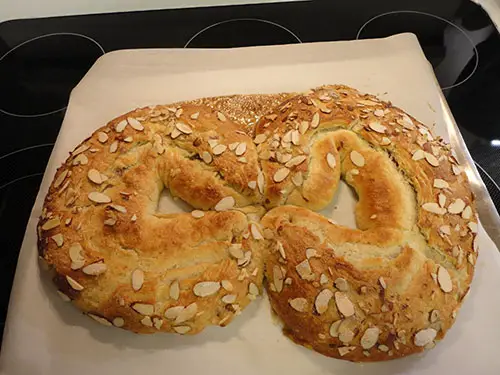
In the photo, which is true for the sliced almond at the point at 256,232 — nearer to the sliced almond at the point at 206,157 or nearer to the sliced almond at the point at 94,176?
the sliced almond at the point at 206,157

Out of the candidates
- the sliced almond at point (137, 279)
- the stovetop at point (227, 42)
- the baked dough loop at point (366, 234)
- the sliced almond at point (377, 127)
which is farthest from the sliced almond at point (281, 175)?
the stovetop at point (227, 42)

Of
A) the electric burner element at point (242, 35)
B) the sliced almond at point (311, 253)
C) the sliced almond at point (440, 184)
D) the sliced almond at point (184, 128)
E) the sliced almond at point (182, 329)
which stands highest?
the sliced almond at point (184, 128)

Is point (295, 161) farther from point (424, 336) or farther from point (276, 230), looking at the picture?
point (424, 336)

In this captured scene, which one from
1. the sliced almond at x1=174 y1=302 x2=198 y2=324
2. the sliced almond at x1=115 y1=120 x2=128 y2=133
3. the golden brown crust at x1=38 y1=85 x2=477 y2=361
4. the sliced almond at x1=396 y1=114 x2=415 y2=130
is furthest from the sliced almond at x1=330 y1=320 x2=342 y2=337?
the sliced almond at x1=115 y1=120 x2=128 y2=133

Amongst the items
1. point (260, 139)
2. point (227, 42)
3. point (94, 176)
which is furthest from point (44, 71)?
point (260, 139)

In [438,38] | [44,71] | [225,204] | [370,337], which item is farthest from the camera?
[438,38]

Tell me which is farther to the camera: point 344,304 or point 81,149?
point 81,149
